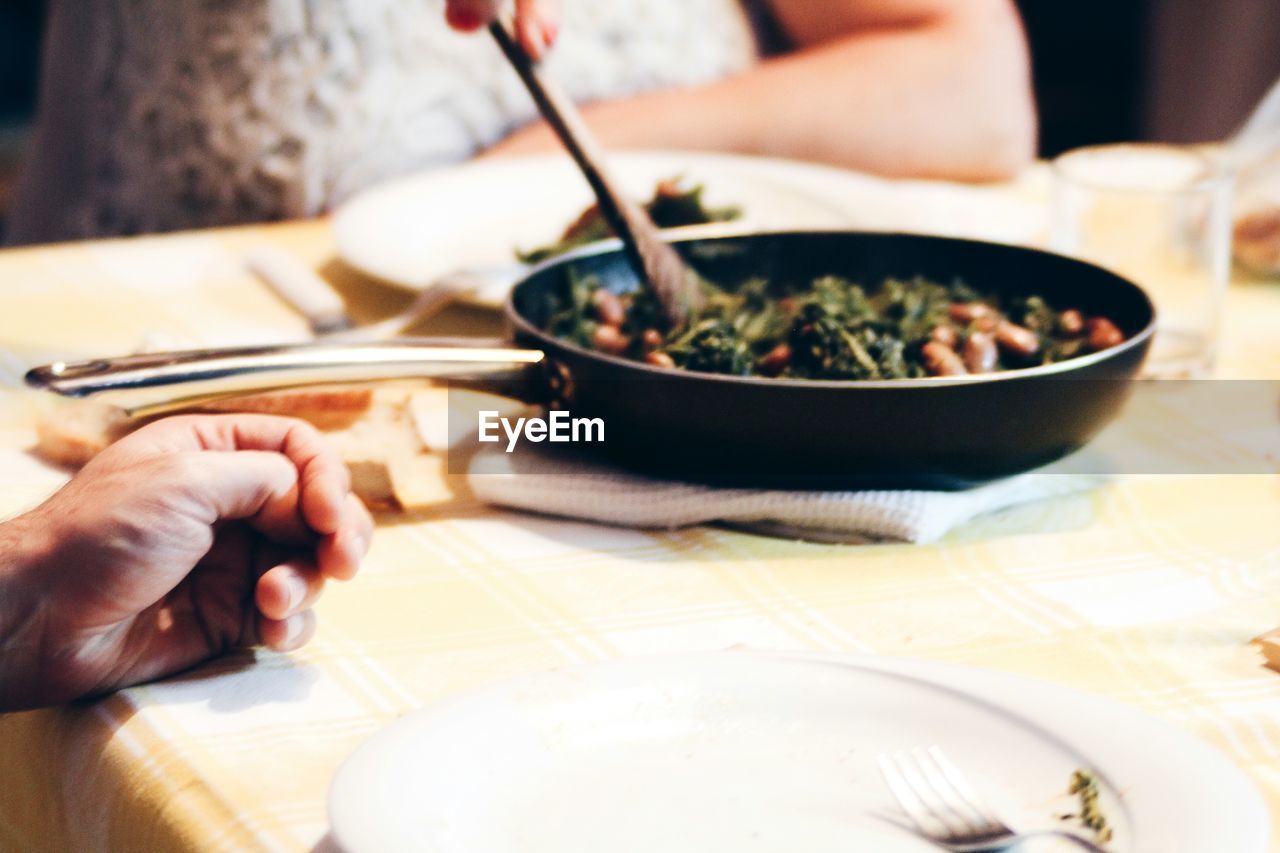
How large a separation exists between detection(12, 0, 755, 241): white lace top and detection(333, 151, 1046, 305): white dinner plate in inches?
12.5

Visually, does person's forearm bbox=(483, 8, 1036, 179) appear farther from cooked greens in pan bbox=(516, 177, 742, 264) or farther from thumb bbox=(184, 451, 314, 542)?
thumb bbox=(184, 451, 314, 542)

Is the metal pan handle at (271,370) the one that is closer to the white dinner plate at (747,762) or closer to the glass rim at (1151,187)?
the white dinner plate at (747,762)

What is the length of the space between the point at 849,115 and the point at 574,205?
1.59 feet

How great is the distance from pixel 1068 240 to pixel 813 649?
614 mm

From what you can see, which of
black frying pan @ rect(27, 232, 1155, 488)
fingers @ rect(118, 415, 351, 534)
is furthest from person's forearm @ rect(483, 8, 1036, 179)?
fingers @ rect(118, 415, 351, 534)

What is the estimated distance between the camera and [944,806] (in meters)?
0.46

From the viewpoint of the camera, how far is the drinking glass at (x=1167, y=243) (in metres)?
1.01

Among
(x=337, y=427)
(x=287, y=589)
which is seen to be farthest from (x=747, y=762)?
(x=337, y=427)

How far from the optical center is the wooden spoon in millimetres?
881

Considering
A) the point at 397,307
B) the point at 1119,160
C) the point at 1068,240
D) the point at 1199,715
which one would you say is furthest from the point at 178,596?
the point at 1119,160

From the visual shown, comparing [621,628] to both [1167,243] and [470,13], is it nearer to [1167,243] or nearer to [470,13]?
[470,13]

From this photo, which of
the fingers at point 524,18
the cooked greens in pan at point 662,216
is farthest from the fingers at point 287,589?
the cooked greens in pan at point 662,216

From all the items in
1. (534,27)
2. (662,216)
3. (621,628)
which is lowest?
(621,628)

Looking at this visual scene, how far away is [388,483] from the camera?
2.55 feet
